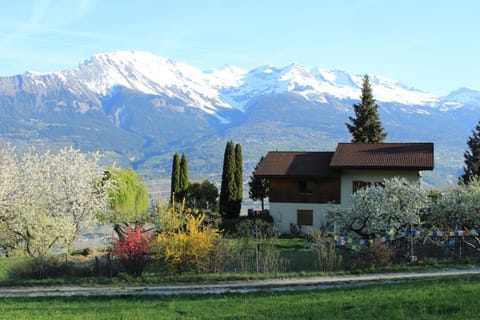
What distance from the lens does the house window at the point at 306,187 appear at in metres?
42.5

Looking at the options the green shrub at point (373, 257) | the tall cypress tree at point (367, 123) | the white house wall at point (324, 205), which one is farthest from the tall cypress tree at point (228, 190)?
the green shrub at point (373, 257)

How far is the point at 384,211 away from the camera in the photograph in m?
26.1

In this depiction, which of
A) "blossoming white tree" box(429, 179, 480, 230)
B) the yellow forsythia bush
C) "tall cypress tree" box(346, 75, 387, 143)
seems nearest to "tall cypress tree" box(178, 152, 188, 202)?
"tall cypress tree" box(346, 75, 387, 143)

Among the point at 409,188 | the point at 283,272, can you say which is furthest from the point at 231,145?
the point at 283,272

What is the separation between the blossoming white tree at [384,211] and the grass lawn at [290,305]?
8.41 metres

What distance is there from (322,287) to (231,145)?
99.0ft

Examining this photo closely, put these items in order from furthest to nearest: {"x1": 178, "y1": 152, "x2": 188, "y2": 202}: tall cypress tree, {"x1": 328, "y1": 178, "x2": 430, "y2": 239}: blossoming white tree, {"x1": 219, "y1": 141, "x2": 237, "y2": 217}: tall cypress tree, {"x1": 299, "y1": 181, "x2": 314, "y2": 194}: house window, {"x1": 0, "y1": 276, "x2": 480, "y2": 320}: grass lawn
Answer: {"x1": 178, "y1": 152, "x2": 188, "y2": 202}: tall cypress tree < {"x1": 219, "y1": 141, "x2": 237, "y2": 217}: tall cypress tree < {"x1": 299, "y1": 181, "x2": 314, "y2": 194}: house window < {"x1": 328, "y1": 178, "x2": 430, "y2": 239}: blossoming white tree < {"x1": 0, "y1": 276, "x2": 480, "y2": 320}: grass lawn

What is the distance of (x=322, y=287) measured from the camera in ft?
60.3

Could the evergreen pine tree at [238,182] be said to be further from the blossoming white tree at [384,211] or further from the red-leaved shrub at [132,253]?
the red-leaved shrub at [132,253]

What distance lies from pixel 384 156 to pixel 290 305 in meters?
28.2

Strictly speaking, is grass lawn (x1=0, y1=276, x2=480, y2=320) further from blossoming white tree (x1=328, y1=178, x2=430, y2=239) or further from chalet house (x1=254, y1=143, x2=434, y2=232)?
chalet house (x1=254, y1=143, x2=434, y2=232)

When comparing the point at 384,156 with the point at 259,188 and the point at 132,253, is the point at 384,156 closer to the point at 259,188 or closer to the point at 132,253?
the point at 259,188

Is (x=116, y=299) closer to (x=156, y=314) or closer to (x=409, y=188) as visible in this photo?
(x=156, y=314)

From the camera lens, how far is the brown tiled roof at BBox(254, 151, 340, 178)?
137ft
